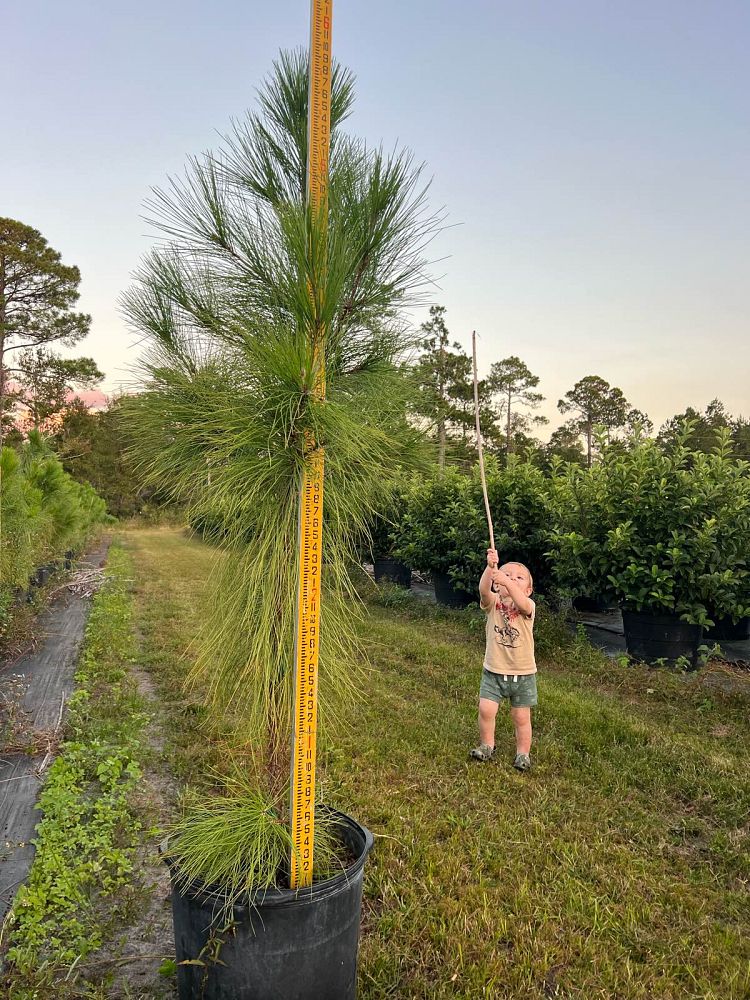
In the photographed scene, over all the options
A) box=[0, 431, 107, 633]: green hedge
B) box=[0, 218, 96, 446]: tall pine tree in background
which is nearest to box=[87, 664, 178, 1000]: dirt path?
box=[0, 431, 107, 633]: green hedge

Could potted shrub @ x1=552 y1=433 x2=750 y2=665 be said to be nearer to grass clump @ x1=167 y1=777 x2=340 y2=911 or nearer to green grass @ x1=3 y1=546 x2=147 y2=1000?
green grass @ x1=3 y1=546 x2=147 y2=1000

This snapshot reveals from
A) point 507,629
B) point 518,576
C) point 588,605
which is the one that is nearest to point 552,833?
point 507,629

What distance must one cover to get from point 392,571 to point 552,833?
342 inches

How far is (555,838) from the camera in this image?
2.97 metres

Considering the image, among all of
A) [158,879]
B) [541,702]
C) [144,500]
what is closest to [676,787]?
[541,702]

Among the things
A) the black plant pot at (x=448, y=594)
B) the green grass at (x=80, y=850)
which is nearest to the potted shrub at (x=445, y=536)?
the black plant pot at (x=448, y=594)

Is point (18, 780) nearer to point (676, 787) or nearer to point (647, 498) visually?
point (676, 787)

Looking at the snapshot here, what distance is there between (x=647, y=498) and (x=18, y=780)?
16.7 ft

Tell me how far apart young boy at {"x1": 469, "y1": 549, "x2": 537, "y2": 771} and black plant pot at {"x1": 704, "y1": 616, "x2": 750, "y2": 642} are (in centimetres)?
376

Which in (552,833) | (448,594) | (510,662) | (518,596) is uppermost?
(518,596)

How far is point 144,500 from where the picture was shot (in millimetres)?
2918

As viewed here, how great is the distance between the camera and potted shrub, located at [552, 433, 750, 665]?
5492mm

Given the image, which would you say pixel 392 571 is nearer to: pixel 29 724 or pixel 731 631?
pixel 731 631

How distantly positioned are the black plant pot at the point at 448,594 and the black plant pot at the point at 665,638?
10.6 feet
